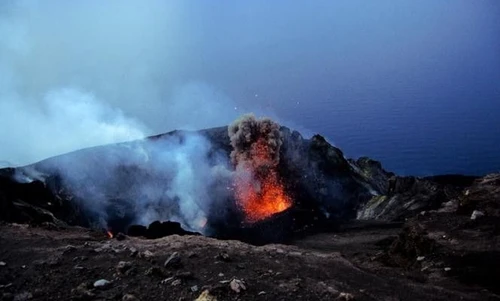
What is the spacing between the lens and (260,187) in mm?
58781

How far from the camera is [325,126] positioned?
428ft

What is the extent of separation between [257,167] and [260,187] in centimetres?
271

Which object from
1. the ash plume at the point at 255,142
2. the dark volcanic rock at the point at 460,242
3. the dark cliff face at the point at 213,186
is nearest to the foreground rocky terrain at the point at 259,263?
the dark volcanic rock at the point at 460,242

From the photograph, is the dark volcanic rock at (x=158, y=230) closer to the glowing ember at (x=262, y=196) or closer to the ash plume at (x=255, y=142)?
the glowing ember at (x=262, y=196)

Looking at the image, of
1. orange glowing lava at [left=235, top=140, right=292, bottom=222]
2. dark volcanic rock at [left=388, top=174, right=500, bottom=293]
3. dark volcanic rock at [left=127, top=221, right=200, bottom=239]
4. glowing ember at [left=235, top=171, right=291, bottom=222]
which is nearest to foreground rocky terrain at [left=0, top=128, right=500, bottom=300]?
dark volcanic rock at [left=388, top=174, right=500, bottom=293]

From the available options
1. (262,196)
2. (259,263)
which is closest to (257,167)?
(262,196)

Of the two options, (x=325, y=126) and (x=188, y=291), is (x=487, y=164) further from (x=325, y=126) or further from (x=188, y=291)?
(x=188, y=291)

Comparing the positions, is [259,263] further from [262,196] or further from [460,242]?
[262,196]

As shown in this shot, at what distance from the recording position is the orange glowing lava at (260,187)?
56.8 meters

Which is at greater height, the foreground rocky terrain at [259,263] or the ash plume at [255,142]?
the ash plume at [255,142]

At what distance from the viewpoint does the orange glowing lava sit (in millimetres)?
56781

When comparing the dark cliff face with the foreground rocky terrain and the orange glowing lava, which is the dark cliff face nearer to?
the orange glowing lava

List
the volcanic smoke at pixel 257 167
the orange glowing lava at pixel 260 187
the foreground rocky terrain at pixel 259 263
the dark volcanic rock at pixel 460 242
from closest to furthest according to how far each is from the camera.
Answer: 1. the foreground rocky terrain at pixel 259 263
2. the dark volcanic rock at pixel 460 242
3. the orange glowing lava at pixel 260 187
4. the volcanic smoke at pixel 257 167

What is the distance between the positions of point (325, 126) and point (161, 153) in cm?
7770
